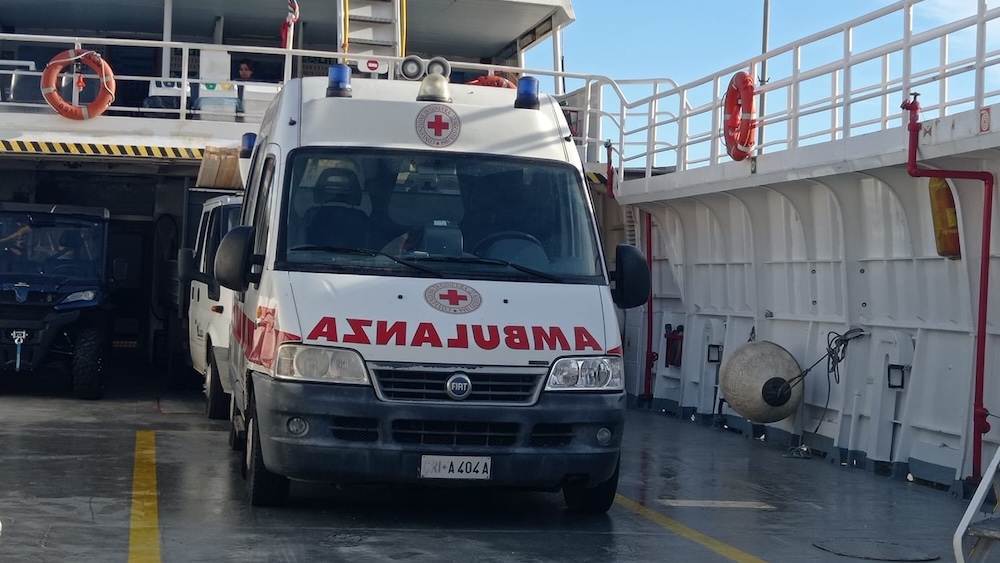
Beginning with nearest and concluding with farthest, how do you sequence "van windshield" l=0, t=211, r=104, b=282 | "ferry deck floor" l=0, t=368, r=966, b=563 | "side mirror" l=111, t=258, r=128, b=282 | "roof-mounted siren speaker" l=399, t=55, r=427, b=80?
"ferry deck floor" l=0, t=368, r=966, b=563
"roof-mounted siren speaker" l=399, t=55, r=427, b=80
"van windshield" l=0, t=211, r=104, b=282
"side mirror" l=111, t=258, r=128, b=282

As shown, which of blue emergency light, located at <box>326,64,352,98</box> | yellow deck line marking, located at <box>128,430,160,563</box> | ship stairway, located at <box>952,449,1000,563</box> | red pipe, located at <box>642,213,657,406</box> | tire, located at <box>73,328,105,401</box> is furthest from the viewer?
red pipe, located at <box>642,213,657,406</box>

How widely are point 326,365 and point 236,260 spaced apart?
102cm

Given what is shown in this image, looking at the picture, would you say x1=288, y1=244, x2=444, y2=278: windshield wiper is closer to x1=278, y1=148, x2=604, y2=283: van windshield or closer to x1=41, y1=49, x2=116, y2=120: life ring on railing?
x1=278, y1=148, x2=604, y2=283: van windshield

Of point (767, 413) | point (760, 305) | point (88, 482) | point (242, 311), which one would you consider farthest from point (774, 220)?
point (88, 482)

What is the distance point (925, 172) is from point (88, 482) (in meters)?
6.34

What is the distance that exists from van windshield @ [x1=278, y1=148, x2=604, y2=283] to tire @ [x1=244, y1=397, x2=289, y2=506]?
3.68ft

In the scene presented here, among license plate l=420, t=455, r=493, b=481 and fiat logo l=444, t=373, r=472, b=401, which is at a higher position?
fiat logo l=444, t=373, r=472, b=401

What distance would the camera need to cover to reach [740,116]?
39.7ft

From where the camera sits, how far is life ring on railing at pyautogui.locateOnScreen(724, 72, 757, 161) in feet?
39.3

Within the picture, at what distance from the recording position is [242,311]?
344 inches

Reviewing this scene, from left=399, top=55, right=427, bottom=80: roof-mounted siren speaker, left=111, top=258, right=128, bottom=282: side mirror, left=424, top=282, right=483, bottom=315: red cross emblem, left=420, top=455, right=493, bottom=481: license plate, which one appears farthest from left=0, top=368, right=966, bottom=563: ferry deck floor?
left=111, top=258, right=128, bottom=282: side mirror

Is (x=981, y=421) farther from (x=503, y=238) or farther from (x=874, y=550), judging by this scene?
(x=503, y=238)

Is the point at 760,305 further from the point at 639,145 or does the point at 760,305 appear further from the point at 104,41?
the point at 104,41

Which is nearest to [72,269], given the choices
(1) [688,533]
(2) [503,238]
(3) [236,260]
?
(3) [236,260]
